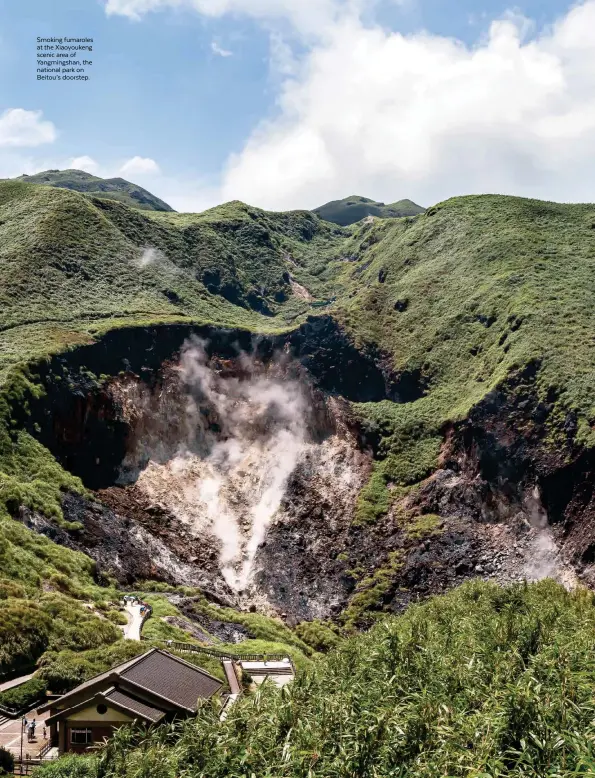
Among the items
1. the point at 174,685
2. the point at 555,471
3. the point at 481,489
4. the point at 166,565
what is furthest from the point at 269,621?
the point at 174,685

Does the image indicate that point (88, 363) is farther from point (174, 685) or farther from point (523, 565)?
point (174, 685)

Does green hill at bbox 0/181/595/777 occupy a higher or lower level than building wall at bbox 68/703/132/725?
higher

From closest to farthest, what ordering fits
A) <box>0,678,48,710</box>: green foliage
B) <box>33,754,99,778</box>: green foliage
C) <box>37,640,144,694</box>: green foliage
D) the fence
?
1. <box>33,754,99,778</box>: green foliage
2. <box>0,678,48,710</box>: green foliage
3. <box>37,640,144,694</box>: green foliage
4. the fence

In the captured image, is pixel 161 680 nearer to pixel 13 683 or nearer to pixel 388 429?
pixel 13 683

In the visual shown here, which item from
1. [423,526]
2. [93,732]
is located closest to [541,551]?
[423,526]

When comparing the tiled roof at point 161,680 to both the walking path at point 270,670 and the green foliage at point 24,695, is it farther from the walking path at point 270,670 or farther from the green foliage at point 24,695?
the walking path at point 270,670

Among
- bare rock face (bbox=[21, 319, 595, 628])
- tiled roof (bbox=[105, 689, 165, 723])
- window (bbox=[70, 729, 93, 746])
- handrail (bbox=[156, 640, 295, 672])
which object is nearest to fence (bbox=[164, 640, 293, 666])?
handrail (bbox=[156, 640, 295, 672])

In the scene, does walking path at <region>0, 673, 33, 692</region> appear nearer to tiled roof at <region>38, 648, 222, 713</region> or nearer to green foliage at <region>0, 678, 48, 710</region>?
green foliage at <region>0, 678, 48, 710</region>
